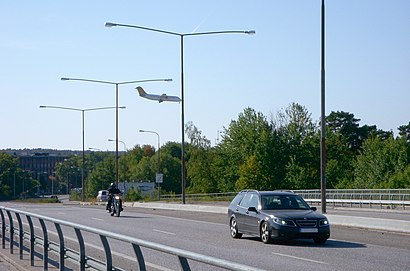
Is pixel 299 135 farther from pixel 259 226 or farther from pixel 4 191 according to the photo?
pixel 259 226

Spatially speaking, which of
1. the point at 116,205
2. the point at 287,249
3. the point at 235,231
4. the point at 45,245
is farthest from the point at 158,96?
the point at 45,245

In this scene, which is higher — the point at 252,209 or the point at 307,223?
the point at 252,209

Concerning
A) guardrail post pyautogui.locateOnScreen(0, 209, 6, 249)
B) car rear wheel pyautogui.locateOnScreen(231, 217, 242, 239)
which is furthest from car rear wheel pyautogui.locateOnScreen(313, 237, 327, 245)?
guardrail post pyautogui.locateOnScreen(0, 209, 6, 249)

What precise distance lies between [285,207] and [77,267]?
34.8 feet

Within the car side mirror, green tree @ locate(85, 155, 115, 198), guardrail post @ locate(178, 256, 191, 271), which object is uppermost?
guardrail post @ locate(178, 256, 191, 271)

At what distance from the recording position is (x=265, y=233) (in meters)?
21.9

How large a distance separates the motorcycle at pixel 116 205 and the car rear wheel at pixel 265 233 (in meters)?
16.5

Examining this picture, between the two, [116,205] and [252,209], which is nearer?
[252,209]

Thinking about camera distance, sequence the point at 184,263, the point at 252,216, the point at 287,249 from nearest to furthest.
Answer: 1. the point at 184,263
2. the point at 287,249
3. the point at 252,216

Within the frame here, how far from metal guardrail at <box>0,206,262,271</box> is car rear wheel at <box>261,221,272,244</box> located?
653 cm

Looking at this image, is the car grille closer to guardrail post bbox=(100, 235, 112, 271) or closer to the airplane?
guardrail post bbox=(100, 235, 112, 271)

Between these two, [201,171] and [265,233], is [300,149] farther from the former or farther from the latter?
[265,233]

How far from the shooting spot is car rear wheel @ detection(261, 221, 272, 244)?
21703mm

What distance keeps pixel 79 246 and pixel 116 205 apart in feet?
83.0
